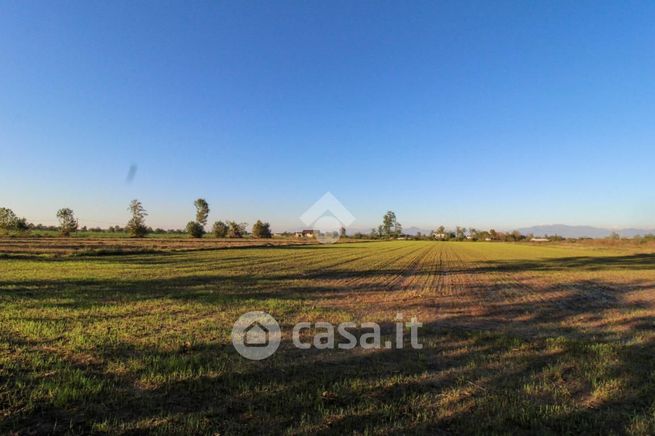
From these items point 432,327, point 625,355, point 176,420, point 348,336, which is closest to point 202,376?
point 176,420

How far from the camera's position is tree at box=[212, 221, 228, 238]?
350 feet

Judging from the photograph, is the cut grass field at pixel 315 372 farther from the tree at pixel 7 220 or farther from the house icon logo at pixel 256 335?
the tree at pixel 7 220

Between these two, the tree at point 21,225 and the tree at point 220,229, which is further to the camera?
the tree at point 220,229

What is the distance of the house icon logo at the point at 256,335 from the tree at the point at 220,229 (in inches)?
3975

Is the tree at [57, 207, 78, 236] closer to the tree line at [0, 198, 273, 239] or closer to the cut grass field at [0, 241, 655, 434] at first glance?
the tree line at [0, 198, 273, 239]

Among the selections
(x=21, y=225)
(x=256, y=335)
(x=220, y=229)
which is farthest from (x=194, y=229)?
(x=256, y=335)

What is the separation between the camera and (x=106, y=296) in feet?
40.6

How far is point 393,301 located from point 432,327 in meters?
3.91

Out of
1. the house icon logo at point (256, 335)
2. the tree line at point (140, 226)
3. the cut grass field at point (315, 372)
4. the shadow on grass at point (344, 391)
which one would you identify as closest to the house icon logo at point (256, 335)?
the house icon logo at point (256, 335)

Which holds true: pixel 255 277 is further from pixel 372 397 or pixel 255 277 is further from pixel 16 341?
pixel 372 397

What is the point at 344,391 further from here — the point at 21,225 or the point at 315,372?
the point at 21,225

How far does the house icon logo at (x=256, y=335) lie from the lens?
22.9 feet

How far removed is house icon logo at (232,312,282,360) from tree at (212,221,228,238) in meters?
101

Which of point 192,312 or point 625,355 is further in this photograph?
point 192,312
